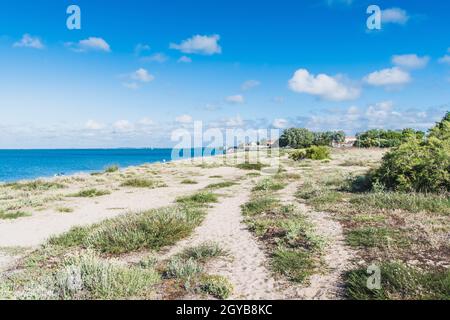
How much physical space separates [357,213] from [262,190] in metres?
9.77

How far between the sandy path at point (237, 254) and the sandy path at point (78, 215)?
204 inches

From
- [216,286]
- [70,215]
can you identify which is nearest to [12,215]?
[70,215]

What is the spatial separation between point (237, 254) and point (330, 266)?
8.58 feet

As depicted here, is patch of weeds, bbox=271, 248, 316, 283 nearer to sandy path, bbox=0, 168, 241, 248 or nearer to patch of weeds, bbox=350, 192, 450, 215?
patch of weeds, bbox=350, 192, 450, 215

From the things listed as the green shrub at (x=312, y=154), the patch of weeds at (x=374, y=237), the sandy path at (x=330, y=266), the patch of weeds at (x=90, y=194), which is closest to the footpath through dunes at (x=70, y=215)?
the patch of weeds at (x=90, y=194)

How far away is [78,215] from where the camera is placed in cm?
1738

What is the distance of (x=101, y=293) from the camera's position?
726cm

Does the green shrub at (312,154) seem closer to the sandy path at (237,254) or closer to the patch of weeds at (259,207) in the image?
the patch of weeds at (259,207)

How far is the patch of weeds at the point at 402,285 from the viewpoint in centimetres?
666

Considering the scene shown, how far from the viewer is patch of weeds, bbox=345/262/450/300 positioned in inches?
262

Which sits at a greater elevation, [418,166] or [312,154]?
[418,166]

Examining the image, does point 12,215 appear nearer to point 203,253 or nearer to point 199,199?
point 199,199
